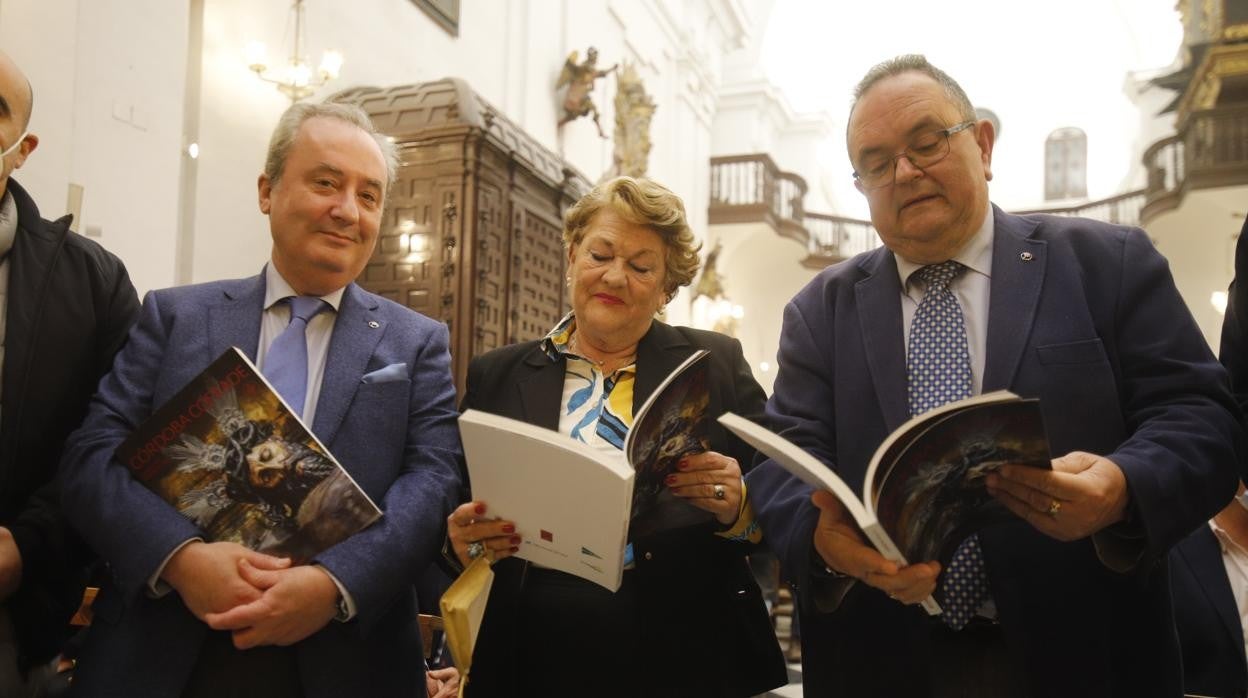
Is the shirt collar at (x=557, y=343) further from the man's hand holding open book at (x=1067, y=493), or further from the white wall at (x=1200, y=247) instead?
the white wall at (x=1200, y=247)

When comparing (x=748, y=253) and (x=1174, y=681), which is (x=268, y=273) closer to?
(x=1174, y=681)

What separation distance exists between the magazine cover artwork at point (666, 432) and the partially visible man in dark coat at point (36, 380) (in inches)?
52.8

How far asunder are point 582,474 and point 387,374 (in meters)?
0.68

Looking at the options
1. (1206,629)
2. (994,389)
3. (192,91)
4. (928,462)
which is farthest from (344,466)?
(192,91)

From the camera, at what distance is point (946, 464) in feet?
5.11

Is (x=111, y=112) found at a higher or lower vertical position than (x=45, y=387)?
higher

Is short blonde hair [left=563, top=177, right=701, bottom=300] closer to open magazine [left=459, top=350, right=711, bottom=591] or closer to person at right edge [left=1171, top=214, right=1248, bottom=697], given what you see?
open magazine [left=459, top=350, right=711, bottom=591]

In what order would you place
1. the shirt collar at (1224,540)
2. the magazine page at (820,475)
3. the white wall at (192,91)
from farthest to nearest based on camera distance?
the white wall at (192,91), the shirt collar at (1224,540), the magazine page at (820,475)

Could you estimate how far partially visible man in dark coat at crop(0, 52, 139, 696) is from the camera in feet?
6.91

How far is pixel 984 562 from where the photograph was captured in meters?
1.89

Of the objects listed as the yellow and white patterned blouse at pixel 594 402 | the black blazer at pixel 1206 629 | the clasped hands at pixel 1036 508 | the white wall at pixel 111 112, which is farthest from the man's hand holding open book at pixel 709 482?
the white wall at pixel 111 112

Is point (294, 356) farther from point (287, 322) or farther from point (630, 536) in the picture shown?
point (630, 536)

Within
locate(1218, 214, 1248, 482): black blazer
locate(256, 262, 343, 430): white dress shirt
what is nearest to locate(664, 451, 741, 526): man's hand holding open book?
locate(256, 262, 343, 430): white dress shirt

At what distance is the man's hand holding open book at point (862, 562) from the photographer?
5.26ft
